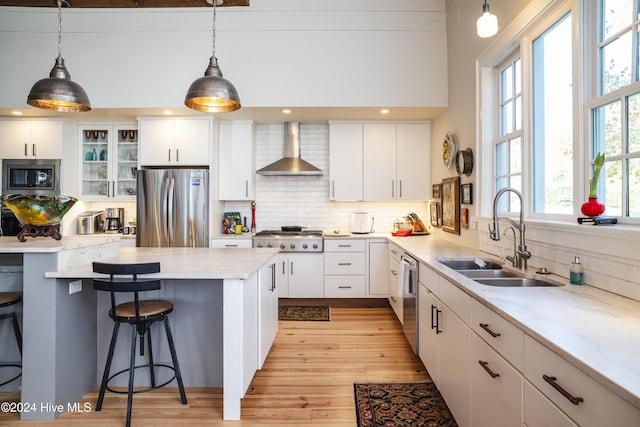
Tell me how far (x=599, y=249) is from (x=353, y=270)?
3.01 metres

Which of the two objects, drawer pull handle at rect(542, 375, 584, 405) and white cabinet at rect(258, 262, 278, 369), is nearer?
drawer pull handle at rect(542, 375, 584, 405)

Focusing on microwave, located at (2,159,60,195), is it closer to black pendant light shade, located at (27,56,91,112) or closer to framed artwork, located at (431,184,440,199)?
black pendant light shade, located at (27,56,91,112)

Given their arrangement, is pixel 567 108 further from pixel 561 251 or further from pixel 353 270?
pixel 353 270

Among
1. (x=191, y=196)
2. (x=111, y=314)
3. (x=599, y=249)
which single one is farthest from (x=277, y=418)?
(x=191, y=196)

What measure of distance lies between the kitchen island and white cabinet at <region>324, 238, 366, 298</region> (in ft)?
6.14

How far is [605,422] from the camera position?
33.6 inches

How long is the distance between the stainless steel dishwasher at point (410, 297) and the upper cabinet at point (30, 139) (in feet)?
14.9

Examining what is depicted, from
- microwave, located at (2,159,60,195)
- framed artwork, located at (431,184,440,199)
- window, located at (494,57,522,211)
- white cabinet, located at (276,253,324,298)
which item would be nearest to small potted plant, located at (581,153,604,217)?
window, located at (494,57,522,211)

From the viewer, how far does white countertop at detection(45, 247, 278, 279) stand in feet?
6.94

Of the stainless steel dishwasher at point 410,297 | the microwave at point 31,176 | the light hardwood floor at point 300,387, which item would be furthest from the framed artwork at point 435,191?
the microwave at point 31,176

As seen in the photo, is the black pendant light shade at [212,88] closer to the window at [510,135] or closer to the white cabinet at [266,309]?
the white cabinet at [266,309]

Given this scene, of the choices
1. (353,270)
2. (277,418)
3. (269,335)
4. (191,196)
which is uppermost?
(191,196)

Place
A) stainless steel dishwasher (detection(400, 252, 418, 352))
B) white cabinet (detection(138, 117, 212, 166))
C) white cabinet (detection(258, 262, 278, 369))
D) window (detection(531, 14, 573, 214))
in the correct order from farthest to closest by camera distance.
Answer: white cabinet (detection(138, 117, 212, 166)) < stainless steel dishwasher (detection(400, 252, 418, 352)) < white cabinet (detection(258, 262, 278, 369)) < window (detection(531, 14, 573, 214))

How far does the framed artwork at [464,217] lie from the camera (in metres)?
3.44
